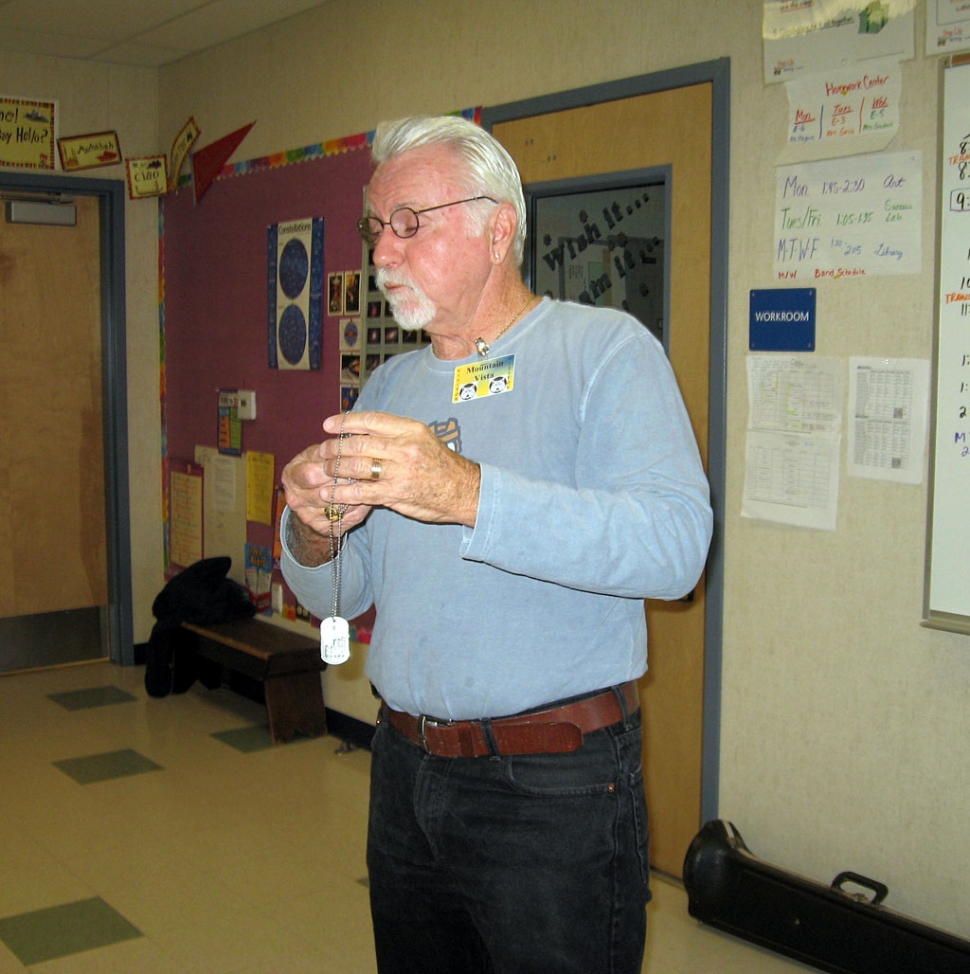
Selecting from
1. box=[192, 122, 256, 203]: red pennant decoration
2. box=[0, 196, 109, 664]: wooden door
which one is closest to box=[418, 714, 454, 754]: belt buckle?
box=[192, 122, 256, 203]: red pennant decoration

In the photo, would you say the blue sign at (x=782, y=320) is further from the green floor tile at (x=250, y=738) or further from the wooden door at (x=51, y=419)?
the wooden door at (x=51, y=419)

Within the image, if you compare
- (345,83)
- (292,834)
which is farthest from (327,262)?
(292,834)

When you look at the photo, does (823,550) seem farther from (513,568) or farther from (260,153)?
(260,153)

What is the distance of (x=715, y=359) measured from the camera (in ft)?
9.36

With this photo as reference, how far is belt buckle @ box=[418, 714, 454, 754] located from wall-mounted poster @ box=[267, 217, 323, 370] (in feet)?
9.91

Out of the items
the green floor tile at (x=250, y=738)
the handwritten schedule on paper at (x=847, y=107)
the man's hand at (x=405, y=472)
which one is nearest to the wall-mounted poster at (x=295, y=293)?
the green floor tile at (x=250, y=738)

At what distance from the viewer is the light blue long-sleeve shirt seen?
3.92 ft

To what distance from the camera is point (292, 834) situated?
3387 mm

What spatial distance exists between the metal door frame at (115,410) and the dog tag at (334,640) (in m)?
4.12

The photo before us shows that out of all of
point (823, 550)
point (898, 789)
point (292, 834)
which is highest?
point (823, 550)

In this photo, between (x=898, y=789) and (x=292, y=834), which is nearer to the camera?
(x=898, y=789)

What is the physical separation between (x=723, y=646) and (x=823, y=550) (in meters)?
0.40

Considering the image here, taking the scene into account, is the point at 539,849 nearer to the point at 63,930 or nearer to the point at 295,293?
the point at 63,930

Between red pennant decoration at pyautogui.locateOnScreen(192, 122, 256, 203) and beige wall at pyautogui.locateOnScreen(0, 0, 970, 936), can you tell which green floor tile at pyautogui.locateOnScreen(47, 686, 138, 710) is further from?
beige wall at pyautogui.locateOnScreen(0, 0, 970, 936)
